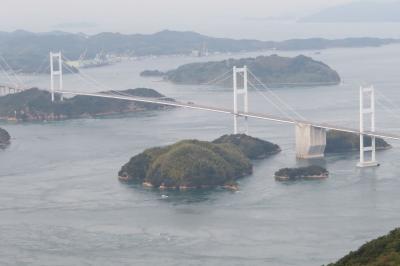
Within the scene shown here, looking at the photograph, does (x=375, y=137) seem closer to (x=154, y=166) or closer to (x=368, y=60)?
(x=154, y=166)

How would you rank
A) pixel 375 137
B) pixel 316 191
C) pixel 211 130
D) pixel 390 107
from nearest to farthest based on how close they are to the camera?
pixel 316 191, pixel 375 137, pixel 211 130, pixel 390 107

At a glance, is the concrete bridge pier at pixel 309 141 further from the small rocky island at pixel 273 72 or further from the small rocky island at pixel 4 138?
the small rocky island at pixel 273 72

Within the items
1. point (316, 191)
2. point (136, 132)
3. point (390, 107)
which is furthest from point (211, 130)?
point (316, 191)

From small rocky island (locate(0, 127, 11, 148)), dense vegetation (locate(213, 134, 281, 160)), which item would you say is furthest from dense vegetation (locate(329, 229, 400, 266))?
small rocky island (locate(0, 127, 11, 148))

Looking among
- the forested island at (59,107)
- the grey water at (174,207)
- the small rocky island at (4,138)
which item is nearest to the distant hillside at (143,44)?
the forested island at (59,107)

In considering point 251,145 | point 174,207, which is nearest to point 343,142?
point 251,145

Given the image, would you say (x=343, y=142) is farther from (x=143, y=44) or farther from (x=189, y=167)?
(x=143, y=44)
